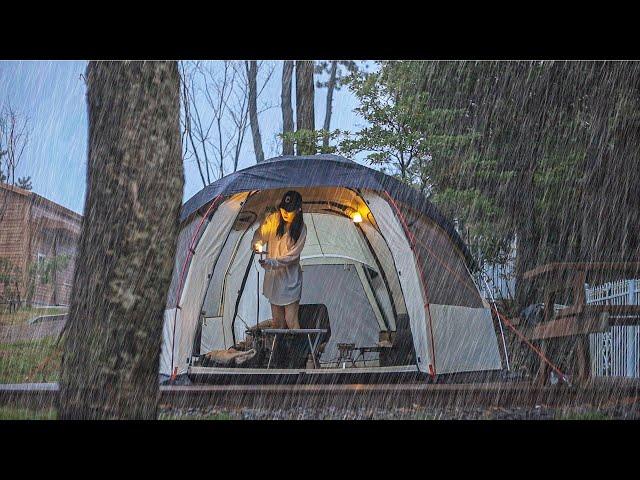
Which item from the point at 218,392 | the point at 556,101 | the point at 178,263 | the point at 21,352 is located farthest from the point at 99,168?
the point at 21,352

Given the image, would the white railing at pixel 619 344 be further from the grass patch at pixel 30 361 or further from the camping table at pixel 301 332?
the grass patch at pixel 30 361

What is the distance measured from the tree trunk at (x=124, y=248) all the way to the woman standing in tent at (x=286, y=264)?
4413mm

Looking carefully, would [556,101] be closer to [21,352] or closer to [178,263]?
[178,263]

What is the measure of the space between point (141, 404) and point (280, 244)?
4.88 metres

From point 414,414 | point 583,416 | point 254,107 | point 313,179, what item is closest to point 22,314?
point 254,107

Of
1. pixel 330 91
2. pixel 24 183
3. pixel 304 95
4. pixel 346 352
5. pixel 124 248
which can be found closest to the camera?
pixel 124 248

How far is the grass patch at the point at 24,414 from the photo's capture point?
5402 millimetres

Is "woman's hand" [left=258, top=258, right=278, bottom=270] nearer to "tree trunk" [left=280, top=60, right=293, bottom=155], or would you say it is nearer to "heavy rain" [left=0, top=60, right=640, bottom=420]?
"heavy rain" [left=0, top=60, right=640, bottom=420]

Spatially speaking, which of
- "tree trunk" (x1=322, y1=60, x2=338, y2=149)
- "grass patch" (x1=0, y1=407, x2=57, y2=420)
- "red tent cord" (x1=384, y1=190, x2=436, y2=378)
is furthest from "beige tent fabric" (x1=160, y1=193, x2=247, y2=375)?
"tree trunk" (x1=322, y1=60, x2=338, y2=149)

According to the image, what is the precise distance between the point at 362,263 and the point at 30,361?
17.7ft

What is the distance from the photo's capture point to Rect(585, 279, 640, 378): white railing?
8.09 m

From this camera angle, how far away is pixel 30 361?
11297 millimetres

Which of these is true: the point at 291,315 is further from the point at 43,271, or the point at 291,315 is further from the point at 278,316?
the point at 43,271

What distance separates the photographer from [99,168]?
3.32 meters
